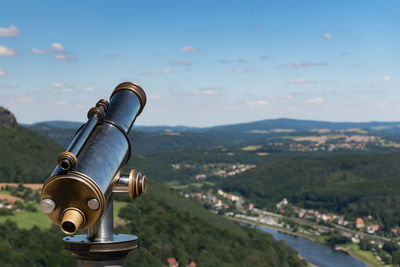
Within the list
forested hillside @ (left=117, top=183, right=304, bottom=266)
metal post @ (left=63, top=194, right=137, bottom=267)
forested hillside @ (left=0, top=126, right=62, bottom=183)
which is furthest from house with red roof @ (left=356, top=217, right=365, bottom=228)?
metal post @ (left=63, top=194, right=137, bottom=267)

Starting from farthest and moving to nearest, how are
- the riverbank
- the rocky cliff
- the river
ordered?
1. the rocky cliff
2. the riverbank
3. the river

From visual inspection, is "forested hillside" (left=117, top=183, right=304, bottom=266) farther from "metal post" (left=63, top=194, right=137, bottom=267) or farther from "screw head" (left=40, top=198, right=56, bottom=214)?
"screw head" (left=40, top=198, right=56, bottom=214)

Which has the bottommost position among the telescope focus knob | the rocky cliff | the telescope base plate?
the rocky cliff

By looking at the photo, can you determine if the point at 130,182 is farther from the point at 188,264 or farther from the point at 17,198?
the point at 17,198

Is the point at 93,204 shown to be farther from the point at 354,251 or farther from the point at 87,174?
the point at 354,251

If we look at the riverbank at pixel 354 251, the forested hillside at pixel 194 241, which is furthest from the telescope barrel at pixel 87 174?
the riverbank at pixel 354 251

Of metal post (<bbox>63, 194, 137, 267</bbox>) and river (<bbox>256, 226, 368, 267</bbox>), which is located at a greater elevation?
metal post (<bbox>63, 194, 137, 267</bbox>)

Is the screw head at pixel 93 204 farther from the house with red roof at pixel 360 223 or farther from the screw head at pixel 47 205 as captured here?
the house with red roof at pixel 360 223

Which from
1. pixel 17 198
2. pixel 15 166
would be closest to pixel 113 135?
pixel 17 198
